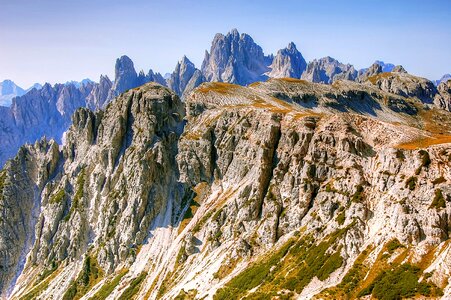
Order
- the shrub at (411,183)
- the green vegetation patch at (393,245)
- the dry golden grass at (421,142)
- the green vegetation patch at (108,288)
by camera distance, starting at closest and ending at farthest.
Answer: the green vegetation patch at (393,245)
the shrub at (411,183)
the dry golden grass at (421,142)
the green vegetation patch at (108,288)

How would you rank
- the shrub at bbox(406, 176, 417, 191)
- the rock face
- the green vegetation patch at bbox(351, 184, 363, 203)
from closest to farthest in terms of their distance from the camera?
the rock face
the shrub at bbox(406, 176, 417, 191)
the green vegetation patch at bbox(351, 184, 363, 203)

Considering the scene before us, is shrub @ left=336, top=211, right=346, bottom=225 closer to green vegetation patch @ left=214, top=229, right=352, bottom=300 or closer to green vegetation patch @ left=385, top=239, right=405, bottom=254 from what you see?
green vegetation patch @ left=214, top=229, right=352, bottom=300

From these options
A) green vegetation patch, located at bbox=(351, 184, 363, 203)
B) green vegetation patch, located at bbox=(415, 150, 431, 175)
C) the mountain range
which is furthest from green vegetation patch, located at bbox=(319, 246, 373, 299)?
green vegetation patch, located at bbox=(415, 150, 431, 175)

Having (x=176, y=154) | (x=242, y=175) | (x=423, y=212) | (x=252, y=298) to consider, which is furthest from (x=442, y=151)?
(x=176, y=154)

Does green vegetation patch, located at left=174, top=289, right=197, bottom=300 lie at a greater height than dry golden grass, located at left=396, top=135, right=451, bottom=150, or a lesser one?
lesser

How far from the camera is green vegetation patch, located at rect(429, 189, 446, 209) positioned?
86625 millimetres

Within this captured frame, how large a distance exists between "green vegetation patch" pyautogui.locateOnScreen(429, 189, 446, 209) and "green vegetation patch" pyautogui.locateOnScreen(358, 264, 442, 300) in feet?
52.2

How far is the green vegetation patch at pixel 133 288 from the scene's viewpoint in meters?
146

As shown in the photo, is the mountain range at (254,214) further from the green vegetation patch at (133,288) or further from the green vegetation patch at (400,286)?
the green vegetation patch at (133,288)

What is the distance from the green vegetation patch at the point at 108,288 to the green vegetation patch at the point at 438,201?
120 m

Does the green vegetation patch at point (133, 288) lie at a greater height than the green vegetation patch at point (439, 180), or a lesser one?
lesser

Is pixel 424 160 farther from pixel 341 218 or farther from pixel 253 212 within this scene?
pixel 253 212

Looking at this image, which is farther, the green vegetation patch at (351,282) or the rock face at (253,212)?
the rock face at (253,212)

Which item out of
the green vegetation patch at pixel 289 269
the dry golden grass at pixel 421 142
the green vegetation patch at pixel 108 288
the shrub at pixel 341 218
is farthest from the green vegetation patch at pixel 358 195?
the green vegetation patch at pixel 108 288
